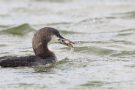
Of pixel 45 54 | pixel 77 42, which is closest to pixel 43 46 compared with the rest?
pixel 45 54

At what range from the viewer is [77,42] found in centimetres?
1752

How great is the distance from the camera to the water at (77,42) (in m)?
12.6

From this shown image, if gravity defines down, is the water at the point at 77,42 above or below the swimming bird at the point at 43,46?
below

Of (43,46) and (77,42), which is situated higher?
(43,46)

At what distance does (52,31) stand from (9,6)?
8755mm

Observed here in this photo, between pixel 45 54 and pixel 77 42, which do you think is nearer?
pixel 45 54

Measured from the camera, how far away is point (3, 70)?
43.7 ft

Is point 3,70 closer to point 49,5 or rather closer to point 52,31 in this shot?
point 52,31

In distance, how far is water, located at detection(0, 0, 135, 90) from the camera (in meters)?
Answer: 12.6

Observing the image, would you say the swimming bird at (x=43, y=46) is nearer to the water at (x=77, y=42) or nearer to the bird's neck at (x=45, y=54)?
the bird's neck at (x=45, y=54)

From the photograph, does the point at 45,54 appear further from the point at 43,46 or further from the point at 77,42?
the point at 77,42

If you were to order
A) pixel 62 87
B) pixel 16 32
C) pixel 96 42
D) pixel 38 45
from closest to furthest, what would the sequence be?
pixel 62 87
pixel 38 45
pixel 96 42
pixel 16 32

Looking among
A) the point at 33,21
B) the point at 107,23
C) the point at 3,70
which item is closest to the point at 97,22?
the point at 107,23

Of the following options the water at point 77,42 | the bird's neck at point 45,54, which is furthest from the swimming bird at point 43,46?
the water at point 77,42
